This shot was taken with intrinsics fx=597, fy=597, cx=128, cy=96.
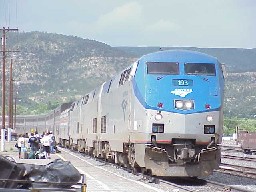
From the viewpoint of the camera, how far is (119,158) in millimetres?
24297

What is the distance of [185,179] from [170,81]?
4.30m

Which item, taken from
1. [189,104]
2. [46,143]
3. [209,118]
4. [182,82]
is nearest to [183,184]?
[209,118]

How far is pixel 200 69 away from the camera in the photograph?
1892cm

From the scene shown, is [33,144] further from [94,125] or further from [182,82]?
[182,82]

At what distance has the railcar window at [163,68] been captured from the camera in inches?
741

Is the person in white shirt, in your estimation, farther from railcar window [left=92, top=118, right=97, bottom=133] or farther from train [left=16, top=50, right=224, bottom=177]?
train [left=16, top=50, right=224, bottom=177]

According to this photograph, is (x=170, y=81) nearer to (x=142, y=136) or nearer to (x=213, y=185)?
(x=142, y=136)

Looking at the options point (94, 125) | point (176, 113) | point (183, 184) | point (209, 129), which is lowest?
point (183, 184)

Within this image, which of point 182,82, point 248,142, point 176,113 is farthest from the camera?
point 248,142

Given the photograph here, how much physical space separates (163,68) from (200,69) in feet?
3.85

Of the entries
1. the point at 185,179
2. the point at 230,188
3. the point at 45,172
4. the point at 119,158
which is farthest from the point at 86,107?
the point at 45,172

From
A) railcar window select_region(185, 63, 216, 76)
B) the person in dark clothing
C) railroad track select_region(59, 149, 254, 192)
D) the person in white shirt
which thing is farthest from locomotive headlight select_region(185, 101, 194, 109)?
the person in white shirt

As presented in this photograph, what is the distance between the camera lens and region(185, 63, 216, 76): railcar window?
18844 millimetres

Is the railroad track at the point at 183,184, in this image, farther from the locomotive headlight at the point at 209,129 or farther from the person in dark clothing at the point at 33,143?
the person in dark clothing at the point at 33,143
